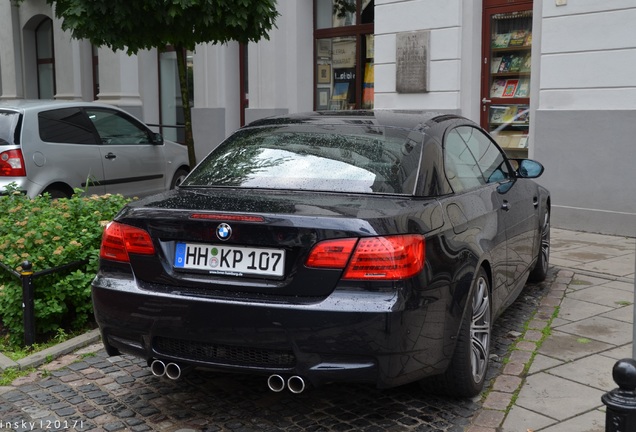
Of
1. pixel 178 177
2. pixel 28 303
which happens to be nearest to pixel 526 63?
pixel 178 177

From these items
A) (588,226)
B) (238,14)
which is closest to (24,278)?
(238,14)

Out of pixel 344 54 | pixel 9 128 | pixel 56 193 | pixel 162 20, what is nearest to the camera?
pixel 162 20

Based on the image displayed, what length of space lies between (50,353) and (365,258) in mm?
2675

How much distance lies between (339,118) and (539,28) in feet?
20.3

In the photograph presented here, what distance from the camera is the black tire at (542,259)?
6801mm

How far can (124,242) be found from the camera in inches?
157

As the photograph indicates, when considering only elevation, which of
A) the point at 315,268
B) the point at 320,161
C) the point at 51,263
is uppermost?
the point at 320,161

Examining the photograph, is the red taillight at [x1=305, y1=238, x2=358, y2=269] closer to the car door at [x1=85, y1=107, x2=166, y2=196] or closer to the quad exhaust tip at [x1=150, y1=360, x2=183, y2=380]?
the quad exhaust tip at [x1=150, y1=360, x2=183, y2=380]

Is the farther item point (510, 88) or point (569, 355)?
point (510, 88)

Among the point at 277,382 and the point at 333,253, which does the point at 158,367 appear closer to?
the point at 277,382

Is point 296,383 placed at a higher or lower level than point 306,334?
lower

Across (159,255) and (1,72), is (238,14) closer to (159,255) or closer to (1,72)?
(159,255)

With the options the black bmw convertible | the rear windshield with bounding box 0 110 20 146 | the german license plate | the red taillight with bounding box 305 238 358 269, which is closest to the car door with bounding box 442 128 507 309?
the black bmw convertible

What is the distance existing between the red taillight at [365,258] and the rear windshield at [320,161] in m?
0.56
